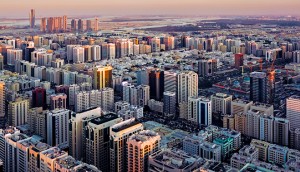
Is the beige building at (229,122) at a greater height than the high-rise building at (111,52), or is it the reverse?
the high-rise building at (111,52)

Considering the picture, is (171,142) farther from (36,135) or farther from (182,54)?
(182,54)

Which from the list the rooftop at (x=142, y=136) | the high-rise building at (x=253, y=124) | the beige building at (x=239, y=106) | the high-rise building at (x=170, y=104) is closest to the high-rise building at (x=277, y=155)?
the high-rise building at (x=253, y=124)

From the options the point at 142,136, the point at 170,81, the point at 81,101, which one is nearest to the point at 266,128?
the point at 142,136

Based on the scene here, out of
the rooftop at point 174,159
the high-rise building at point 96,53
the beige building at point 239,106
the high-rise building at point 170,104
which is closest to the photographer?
the rooftop at point 174,159

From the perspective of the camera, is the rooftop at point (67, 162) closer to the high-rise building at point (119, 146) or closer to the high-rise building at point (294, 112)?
the high-rise building at point (119, 146)

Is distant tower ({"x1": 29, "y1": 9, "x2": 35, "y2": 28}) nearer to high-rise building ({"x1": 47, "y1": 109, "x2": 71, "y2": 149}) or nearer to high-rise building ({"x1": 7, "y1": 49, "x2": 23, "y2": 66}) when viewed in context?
high-rise building ({"x1": 7, "y1": 49, "x2": 23, "y2": 66})

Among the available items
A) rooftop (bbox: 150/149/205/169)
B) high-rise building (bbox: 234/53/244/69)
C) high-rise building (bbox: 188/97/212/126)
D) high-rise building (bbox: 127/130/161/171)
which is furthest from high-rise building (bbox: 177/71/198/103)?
high-rise building (bbox: 234/53/244/69)
